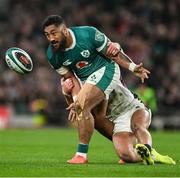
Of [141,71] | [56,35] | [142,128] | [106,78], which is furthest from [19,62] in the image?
[142,128]

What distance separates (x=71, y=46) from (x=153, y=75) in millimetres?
19026

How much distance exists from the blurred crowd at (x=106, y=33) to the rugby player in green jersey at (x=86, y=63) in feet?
56.6

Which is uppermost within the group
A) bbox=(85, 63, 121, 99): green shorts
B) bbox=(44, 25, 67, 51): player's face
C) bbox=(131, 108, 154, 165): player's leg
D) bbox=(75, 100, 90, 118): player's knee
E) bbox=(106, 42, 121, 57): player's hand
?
bbox=(44, 25, 67, 51): player's face

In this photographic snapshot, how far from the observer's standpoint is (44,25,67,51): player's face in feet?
37.9

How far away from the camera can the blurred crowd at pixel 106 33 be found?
1182 inches

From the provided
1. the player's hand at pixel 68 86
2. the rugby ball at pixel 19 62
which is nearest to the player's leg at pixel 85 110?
the player's hand at pixel 68 86

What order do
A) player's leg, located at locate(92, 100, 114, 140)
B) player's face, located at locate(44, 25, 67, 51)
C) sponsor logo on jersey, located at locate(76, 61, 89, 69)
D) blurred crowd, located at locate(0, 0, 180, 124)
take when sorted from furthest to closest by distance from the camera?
1. blurred crowd, located at locate(0, 0, 180, 124)
2. player's leg, located at locate(92, 100, 114, 140)
3. sponsor logo on jersey, located at locate(76, 61, 89, 69)
4. player's face, located at locate(44, 25, 67, 51)

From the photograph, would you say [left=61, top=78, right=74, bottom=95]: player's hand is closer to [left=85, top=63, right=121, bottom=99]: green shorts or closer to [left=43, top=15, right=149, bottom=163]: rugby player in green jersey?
[left=43, top=15, right=149, bottom=163]: rugby player in green jersey

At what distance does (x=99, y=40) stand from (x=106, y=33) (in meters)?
19.8

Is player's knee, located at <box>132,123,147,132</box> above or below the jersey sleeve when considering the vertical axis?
below

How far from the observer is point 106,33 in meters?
31.4

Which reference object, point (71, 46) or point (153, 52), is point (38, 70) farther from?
point (71, 46)

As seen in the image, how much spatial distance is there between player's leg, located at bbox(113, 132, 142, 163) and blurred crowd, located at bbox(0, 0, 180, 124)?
17.0 meters

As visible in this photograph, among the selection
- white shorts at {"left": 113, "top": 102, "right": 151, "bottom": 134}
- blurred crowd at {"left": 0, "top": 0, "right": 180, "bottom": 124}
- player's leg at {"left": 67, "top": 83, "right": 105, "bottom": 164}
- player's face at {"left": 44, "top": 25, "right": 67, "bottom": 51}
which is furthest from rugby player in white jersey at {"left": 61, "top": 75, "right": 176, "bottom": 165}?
blurred crowd at {"left": 0, "top": 0, "right": 180, "bottom": 124}
